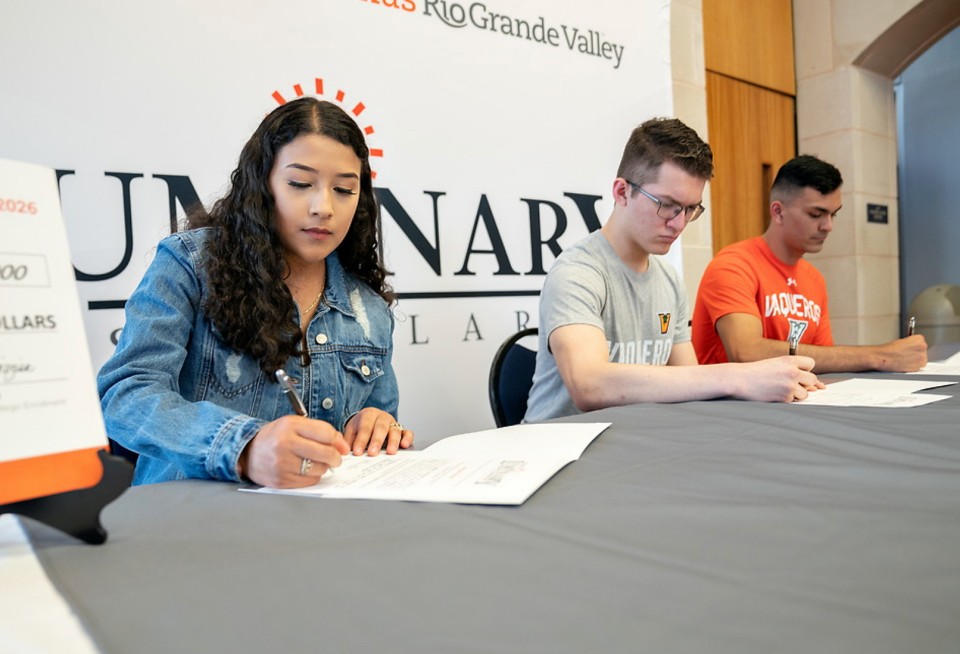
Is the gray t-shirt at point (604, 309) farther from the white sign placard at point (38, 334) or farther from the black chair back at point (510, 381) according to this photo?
the white sign placard at point (38, 334)

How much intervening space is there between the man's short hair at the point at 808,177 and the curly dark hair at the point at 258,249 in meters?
1.77

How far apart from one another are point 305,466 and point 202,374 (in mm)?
505

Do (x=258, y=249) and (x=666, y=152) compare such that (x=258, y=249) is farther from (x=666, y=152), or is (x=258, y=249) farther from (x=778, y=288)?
(x=778, y=288)

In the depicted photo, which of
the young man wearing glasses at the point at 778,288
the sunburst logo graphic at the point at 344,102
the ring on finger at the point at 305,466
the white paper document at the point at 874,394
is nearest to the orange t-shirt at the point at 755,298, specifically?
the young man wearing glasses at the point at 778,288

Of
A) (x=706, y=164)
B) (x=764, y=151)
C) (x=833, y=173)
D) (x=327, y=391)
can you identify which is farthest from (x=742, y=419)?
(x=764, y=151)

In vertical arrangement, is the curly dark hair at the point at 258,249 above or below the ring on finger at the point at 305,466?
above

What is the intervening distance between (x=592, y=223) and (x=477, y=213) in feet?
1.71

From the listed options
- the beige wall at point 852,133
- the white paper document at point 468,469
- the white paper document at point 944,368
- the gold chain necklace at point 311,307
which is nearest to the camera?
the white paper document at point 468,469

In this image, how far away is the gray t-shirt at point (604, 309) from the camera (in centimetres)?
155

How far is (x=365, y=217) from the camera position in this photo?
1.38 m

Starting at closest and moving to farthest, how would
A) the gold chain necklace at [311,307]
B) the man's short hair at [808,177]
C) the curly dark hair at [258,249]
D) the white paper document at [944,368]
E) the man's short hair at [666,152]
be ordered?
the curly dark hair at [258,249] < the gold chain necklace at [311,307] < the white paper document at [944,368] < the man's short hair at [666,152] < the man's short hair at [808,177]

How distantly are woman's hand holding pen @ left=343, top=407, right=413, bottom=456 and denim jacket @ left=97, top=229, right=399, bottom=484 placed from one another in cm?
13

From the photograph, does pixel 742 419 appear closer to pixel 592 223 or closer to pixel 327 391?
pixel 327 391

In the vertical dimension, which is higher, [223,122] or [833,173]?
[223,122]
